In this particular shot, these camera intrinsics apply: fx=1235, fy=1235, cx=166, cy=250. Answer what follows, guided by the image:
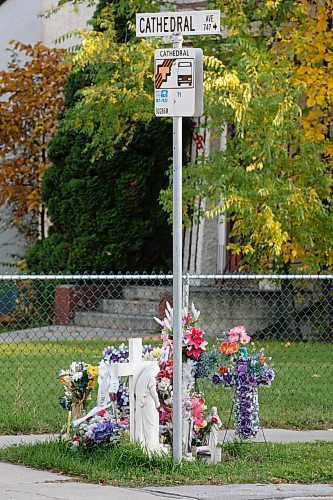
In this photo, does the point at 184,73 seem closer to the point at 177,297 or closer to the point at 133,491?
the point at 177,297

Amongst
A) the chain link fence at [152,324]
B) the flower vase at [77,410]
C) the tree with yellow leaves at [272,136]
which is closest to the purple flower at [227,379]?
the flower vase at [77,410]

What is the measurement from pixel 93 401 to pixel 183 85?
403 cm

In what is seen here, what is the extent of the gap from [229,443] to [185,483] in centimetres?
118

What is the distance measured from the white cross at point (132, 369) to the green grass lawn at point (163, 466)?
0.23m

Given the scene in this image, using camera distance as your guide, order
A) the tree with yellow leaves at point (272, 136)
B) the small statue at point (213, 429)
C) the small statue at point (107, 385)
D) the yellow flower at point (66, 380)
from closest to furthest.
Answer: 1. the small statue at point (107, 385)
2. the small statue at point (213, 429)
3. the yellow flower at point (66, 380)
4. the tree with yellow leaves at point (272, 136)

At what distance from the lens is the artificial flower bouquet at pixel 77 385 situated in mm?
8898

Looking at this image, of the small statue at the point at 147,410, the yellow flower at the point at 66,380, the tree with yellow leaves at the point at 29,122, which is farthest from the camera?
the tree with yellow leaves at the point at 29,122

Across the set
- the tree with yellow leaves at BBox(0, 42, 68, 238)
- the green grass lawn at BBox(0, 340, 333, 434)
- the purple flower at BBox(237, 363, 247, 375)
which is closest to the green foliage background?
the tree with yellow leaves at BBox(0, 42, 68, 238)

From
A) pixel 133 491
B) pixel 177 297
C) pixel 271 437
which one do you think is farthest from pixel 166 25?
pixel 271 437

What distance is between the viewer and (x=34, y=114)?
20031 mm

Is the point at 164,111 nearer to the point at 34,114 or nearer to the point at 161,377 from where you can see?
the point at 161,377

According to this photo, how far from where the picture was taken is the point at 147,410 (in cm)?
848

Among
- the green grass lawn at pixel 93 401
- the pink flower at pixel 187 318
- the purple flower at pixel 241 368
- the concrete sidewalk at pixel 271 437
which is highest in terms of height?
the pink flower at pixel 187 318

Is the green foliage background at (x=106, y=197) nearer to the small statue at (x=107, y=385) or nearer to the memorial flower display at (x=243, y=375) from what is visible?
the memorial flower display at (x=243, y=375)
